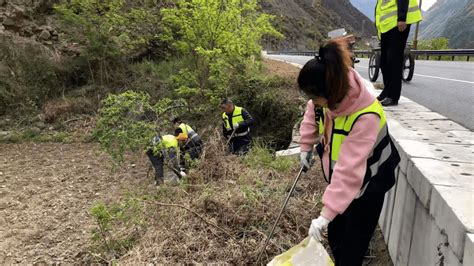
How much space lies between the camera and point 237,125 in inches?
262

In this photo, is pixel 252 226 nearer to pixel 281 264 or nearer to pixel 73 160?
pixel 281 264

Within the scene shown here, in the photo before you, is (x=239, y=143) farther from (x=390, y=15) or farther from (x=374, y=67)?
(x=390, y=15)

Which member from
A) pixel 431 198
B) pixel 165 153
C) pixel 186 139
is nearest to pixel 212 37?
pixel 186 139

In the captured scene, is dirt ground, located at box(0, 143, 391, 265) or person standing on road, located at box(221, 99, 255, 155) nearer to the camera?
dirt ground, located at box(0, 143, 391, 265)

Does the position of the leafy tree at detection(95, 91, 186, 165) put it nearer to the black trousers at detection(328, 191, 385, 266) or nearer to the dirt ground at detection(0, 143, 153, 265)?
the dirt ground at detection(0, 143, 153, 265)

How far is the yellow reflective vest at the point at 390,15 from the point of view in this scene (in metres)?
3.56

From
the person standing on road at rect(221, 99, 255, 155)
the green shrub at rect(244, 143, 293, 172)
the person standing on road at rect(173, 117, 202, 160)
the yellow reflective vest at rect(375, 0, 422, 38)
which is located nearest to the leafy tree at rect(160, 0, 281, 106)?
the person standing on road at rect(221, 99, 255, 155)

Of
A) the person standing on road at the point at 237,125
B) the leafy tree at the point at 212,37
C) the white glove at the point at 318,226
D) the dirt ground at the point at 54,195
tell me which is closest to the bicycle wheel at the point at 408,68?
the person standing on road at the point at 237,125

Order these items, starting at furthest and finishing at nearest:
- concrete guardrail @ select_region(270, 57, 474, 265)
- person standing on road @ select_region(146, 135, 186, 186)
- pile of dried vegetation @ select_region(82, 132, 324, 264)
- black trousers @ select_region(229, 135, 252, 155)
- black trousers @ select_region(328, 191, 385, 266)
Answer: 1. black trousers @ select_region(229, 135, 252, 155)
2. person standing on road @ select_region(146, 135, 186, 186)
3. pile of dried vegetation @ select_region(82, 132, 324, 264)
4. black trousers @ select_region(328, 191, 385, 266)
5. concrete guardrail @ select_region(270, 57, 474, 265)

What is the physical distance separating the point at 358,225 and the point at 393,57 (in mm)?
2334

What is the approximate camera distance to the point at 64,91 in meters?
12.3

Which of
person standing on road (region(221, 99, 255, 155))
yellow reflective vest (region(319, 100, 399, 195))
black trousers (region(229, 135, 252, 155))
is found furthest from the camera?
black trousers (region(229, 135, 252, 155))

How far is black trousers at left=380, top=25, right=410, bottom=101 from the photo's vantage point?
368cm

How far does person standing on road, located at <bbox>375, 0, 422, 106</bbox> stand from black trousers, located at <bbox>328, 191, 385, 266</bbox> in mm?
2235
